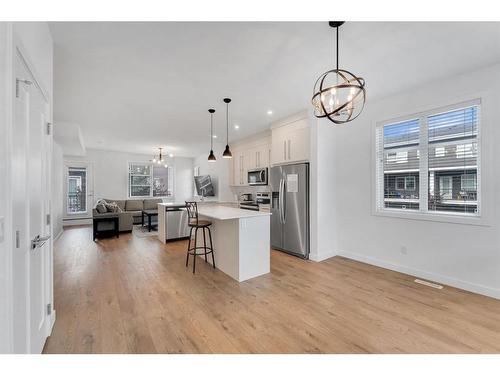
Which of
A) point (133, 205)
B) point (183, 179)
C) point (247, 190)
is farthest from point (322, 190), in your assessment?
point (183, 179)

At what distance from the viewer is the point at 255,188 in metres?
6.36

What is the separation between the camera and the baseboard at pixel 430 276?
108 inches

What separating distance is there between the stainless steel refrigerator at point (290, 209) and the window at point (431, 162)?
122 cm

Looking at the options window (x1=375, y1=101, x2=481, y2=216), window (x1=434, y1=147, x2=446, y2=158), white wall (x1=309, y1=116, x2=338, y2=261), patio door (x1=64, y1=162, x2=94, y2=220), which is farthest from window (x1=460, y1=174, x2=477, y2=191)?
patio door (x1=64, y1=162, x2=94, y2=220)

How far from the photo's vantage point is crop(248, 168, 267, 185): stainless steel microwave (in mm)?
5496

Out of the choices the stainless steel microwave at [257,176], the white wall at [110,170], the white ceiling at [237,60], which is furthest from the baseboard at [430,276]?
the white wall at [110,170]

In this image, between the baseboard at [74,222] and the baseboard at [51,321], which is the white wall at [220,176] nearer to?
the baseboard at [74,222]

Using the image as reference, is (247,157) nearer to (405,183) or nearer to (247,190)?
(247,190)

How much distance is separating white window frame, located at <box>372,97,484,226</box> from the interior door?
13.8 feet

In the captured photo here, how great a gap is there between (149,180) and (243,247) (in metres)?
7.38

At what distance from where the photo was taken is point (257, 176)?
571 centimetres

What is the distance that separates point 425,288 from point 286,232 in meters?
2.22
